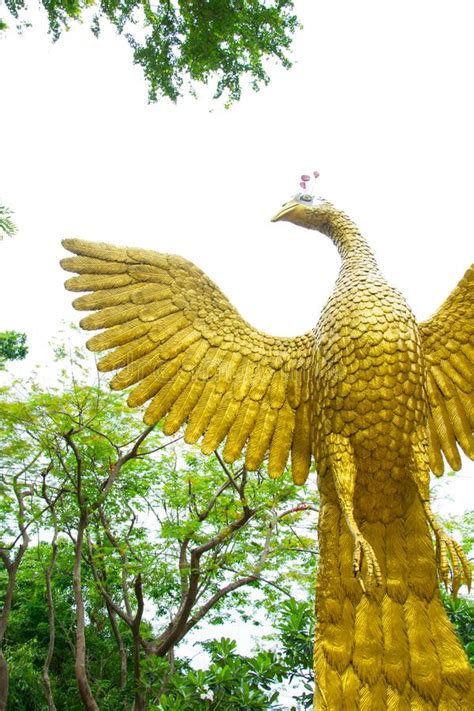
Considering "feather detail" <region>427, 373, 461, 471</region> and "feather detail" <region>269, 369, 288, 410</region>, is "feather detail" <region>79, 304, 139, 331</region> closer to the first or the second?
"feather detail" <region>269, 369, 288, 410</region>

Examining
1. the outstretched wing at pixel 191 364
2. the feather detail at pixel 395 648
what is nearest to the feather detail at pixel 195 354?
the outstretched wing at pixel 191 364

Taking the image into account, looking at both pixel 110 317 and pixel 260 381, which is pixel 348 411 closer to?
pixel 260 381

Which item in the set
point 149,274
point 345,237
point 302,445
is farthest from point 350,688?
point 345,237

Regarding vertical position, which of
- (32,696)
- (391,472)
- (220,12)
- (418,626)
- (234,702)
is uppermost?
(220,12)

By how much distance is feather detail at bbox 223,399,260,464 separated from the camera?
2396 millimetres

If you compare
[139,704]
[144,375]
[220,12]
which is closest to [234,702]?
[139,704]

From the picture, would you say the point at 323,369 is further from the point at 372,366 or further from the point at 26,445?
the point at 26,445

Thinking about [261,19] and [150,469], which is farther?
[150,469]

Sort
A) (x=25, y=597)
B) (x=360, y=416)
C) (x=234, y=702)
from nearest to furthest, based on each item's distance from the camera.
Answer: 1. (x=360, y=416)
2. (x=234, y=702)
3. (x=25, y=597)

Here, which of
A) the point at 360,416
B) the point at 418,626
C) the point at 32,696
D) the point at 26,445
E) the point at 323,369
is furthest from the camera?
the point at 32,696

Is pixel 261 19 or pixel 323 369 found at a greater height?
pixel 261 19

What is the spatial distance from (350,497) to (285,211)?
164cm

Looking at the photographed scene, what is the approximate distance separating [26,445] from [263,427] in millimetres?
2922

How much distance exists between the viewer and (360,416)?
7.06 feet
